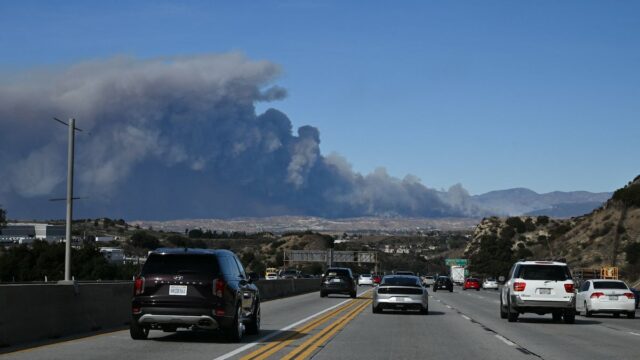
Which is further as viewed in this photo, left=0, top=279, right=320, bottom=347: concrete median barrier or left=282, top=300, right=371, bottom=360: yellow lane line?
left=0, top=279, right=320, bottom=347: concrete median barrier

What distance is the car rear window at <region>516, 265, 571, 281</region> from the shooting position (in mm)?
30075

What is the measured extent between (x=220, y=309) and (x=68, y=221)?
2182 cm

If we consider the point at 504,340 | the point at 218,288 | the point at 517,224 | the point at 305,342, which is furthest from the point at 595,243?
the point at 218,288

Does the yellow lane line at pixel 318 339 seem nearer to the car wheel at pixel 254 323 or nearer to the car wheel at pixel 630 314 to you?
the car wheel at pixel 254 323

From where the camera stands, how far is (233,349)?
18.2m

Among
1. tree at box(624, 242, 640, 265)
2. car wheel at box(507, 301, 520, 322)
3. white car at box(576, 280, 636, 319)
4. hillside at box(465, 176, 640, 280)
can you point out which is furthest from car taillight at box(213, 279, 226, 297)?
tree at box(624, 242, 640, 265)

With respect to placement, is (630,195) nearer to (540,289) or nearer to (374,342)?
(540,289)

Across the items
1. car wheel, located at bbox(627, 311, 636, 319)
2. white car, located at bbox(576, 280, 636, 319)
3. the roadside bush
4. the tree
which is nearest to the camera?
white car, located at bbox(576, 280, 636, 319)

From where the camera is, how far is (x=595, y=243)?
116562 mm

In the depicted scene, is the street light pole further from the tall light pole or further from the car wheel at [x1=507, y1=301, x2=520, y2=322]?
the car wheel at [x1=507, y1=301, x2=520, y2=322]

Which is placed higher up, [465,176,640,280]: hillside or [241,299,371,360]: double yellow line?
[465,176,640,280]: hillside

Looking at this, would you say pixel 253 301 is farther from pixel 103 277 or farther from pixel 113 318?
pixel 103 277

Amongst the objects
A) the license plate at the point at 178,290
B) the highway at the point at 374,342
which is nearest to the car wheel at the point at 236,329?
the highway at the point at 374,342

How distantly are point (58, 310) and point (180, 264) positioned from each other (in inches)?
132
